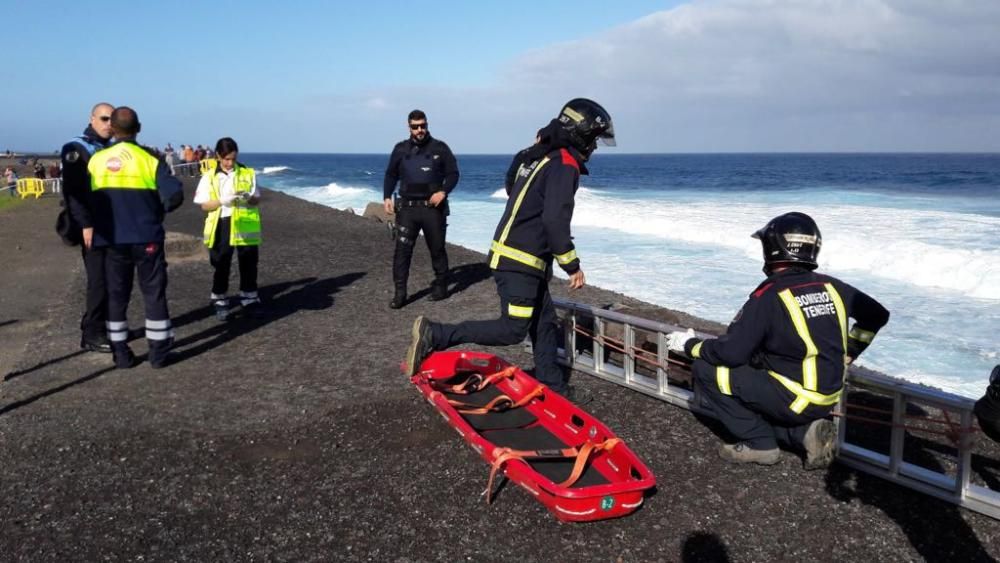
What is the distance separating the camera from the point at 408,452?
4.70 m

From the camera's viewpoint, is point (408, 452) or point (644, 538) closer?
point (644, 538)

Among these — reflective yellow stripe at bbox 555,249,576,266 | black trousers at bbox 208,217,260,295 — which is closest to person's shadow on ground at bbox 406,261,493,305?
black trousers at bbox 208,217,260,295

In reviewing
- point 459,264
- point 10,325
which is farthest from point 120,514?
point 459,264

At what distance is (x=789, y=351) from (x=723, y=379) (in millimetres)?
427

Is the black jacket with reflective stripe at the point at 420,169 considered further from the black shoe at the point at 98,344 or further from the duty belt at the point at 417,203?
the black shoe at the point at 98,344

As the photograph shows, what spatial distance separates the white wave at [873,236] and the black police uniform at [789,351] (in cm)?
1221

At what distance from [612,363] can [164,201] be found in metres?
3.94

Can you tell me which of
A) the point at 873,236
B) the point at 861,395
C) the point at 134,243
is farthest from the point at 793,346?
the point at 873,236

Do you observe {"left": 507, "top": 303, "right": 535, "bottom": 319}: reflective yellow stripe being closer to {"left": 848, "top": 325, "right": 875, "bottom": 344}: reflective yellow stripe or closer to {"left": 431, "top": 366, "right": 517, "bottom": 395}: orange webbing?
{"left": 431, "top": 366, "right": 517, "bottom": 395}: orange webbing

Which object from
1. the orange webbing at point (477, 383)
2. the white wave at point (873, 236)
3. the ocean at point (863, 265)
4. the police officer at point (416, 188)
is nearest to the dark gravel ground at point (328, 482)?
the orange webbing at point (477, 383)

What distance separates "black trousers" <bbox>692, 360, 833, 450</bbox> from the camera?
4.19 meters

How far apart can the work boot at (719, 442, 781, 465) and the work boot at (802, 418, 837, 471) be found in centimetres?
22

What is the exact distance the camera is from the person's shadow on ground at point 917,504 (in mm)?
3564

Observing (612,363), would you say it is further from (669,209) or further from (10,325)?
(669,209)
